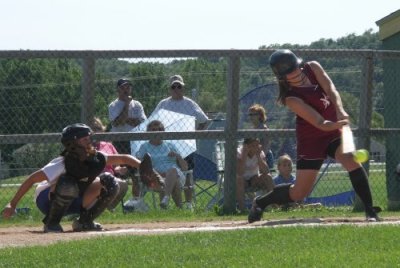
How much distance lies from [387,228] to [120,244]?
2344mm

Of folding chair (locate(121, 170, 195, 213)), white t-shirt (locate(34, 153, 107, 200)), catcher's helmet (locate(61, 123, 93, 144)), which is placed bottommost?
folding chair (locate(121, 170, 195, 213))

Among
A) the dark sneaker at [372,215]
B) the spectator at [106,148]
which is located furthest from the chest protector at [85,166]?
the dark sneaker at [372,215]

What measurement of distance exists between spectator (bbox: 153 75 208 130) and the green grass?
4.33 metres

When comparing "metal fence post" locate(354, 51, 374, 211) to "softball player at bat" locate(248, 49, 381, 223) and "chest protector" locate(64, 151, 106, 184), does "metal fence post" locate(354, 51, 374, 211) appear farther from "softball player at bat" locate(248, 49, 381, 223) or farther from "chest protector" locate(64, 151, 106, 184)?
"chest protector" locate(64, 151, 106, 184)

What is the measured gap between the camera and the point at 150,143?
13180mm

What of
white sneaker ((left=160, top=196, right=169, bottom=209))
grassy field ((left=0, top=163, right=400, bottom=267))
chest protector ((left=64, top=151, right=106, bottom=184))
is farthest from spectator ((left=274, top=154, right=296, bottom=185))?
grassy field ((left=0, top=163, right=400, bottom=267))

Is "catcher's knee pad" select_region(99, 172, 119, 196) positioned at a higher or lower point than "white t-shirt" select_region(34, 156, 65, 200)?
lower

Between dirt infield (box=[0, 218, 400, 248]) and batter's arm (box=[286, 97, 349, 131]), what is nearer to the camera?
dirt infield (box=[0, 218, 400, 248])

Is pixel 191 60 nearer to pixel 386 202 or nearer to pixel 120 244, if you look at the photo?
pixel 386 202

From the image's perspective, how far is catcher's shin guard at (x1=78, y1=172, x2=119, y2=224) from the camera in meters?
10.5

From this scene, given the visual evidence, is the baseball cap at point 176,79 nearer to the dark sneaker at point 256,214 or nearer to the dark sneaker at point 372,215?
the dark sneaker at point 256,214

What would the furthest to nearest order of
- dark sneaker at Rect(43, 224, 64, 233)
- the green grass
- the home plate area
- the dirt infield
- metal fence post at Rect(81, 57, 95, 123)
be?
metal fence post at Rect(81, 57, 95, 123) → dark sneaker at Rect(43, 224, 64, 233) → the home plate area → the dirt infield → the green grass

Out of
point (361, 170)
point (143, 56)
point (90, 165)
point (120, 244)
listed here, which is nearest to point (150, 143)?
point (143, 56)

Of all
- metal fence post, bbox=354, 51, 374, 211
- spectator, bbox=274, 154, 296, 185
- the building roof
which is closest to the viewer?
metal fence post, bbox=354, 51, 374, 211
